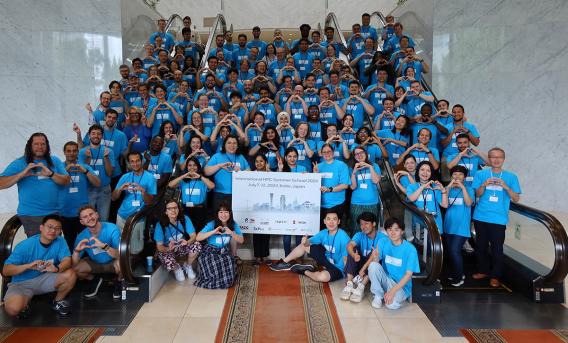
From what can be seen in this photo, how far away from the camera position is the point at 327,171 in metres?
5.78

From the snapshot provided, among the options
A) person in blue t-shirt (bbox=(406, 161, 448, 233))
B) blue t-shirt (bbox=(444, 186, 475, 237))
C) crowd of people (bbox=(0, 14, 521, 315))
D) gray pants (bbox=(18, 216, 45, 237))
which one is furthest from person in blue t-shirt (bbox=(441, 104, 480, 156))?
gray pants (bbox=(18, 216, 45, 237))

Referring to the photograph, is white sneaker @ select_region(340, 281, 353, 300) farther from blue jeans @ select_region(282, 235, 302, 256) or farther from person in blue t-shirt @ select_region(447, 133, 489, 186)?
person in blue t-shirt @ select_region(447, 133, 489, 186)

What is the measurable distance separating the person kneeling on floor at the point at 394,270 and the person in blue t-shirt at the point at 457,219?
0.87 meters

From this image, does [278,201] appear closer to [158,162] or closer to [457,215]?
[158,162]

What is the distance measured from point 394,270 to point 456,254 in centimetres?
106

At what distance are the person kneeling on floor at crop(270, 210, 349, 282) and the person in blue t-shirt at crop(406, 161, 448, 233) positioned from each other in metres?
1.02

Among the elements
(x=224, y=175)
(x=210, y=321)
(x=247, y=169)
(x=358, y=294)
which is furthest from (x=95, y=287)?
(x=358, y=294)

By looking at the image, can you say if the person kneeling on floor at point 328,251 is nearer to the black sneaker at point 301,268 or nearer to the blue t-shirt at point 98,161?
the black sneaker at point 301,268

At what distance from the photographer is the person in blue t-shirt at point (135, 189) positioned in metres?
5.34

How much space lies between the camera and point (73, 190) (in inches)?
207

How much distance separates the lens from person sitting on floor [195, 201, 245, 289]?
5074 mm

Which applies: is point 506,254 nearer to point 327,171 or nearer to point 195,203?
point 327,171

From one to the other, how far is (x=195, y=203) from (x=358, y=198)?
228cm

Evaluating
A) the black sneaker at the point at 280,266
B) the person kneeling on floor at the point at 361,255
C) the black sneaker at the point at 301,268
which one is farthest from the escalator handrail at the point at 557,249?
the black sneaker at the point at 280,266
